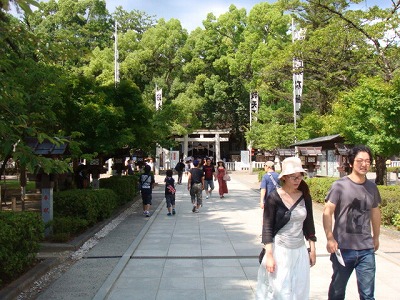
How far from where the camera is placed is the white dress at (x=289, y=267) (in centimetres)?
363

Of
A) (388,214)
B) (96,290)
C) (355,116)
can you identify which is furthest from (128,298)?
(355,116)

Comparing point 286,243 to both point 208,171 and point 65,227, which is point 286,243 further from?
point 208,171

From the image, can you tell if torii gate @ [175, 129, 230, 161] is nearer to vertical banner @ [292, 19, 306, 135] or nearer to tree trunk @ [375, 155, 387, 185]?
vertical banner @ [292, 19, 306, 135]

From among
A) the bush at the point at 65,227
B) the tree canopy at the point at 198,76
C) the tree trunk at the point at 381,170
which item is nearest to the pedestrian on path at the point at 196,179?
the tree canopy at the point at 198,76

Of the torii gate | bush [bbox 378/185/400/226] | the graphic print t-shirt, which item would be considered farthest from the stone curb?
the torii gate

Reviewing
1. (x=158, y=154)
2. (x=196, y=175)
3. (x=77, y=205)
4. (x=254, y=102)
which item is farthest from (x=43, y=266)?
(x=158, y=154)

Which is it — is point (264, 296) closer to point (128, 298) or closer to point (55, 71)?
point (128, 298)

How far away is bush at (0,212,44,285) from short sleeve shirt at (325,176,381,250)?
392 cm

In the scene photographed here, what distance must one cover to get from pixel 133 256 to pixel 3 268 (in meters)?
2.61

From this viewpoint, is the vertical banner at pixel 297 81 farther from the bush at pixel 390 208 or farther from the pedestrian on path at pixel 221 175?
the bush at pixel 390 208

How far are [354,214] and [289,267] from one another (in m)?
0.92

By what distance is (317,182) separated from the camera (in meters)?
16.7

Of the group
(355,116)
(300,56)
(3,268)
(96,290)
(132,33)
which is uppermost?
(132,33)

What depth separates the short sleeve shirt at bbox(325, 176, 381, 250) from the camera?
410 cm
